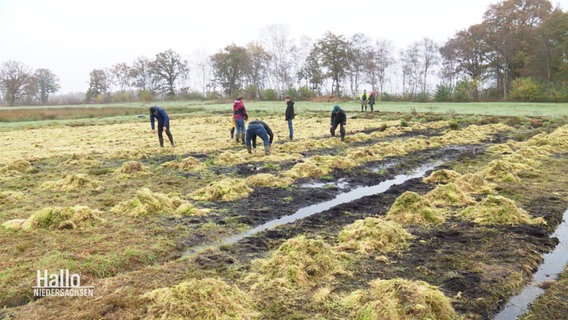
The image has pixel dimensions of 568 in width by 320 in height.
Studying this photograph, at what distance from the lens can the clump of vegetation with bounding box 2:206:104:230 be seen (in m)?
6.68

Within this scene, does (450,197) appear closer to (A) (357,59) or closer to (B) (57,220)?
(B) (57,220)

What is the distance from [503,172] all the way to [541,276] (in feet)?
18.6

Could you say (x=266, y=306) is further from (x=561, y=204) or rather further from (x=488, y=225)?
(x=561, y=204)

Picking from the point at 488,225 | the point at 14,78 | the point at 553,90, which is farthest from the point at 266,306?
the point at 14,78

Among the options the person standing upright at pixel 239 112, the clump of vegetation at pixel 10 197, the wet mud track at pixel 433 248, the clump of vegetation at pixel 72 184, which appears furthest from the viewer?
the person standing upright at pixel 239 112

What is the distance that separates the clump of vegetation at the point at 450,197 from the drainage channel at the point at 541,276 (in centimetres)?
169

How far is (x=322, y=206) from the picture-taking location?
8328 mm

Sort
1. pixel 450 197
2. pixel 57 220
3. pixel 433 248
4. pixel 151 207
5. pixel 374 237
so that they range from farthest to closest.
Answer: pixel 450 197 < pixel 151 207 < pixel 57 220 < pixel 374 237 < pixel 433 248

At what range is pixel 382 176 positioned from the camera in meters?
11.0

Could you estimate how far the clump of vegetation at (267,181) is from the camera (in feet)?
32.3

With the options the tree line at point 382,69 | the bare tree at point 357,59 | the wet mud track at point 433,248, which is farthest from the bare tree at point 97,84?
the wet mud track at point 433,248

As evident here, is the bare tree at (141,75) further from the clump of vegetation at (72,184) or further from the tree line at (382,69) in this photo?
the clump of vegetation at (72,184)

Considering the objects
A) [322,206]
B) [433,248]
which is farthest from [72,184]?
[433,248]

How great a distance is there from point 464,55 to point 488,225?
5894cm
